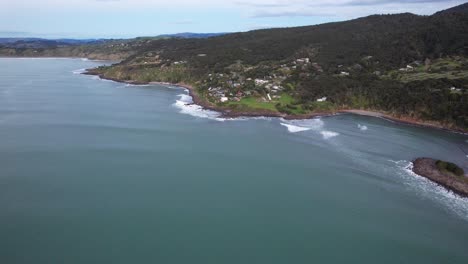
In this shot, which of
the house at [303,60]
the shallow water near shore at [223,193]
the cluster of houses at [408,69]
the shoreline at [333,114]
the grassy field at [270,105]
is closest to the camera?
the shallow water near shore at [223,193]

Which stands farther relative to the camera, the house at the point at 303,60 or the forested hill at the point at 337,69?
the house at the point at 303,60

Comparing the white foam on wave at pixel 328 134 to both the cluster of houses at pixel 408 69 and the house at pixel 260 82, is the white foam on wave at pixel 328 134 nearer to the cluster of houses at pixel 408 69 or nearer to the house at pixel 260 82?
the house at pixel 260 82

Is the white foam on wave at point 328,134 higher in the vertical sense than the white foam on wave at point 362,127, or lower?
lower

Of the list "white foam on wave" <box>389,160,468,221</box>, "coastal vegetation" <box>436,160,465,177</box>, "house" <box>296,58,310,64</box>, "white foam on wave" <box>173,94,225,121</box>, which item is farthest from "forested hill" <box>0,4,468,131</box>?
"white foam on wave" <box>389,160,468,221</box>

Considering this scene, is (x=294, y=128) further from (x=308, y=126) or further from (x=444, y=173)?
(x=444, y=173)

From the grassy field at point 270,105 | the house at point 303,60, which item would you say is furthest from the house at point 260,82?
the house at point 303,60

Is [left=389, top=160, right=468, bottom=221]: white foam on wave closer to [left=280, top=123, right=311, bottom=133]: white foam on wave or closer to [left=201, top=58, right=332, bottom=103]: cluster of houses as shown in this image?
[left=280, top=123, right=311, bottom=133]: white foam on wave
